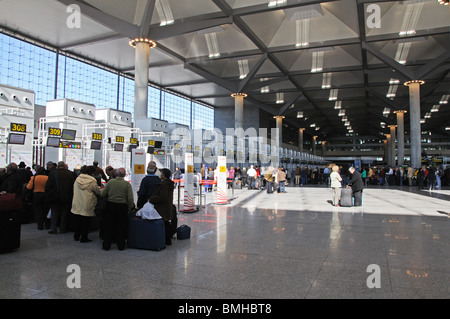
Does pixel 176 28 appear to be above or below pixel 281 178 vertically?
above

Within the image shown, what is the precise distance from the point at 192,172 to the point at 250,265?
6506 mm

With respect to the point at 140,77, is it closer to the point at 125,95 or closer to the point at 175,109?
the point at 125,95

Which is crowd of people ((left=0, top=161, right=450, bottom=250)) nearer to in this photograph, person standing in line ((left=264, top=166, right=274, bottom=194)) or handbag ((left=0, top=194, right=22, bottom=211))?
handbag ((left=0, top=194, right=22, bottom=211))

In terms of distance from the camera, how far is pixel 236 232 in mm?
7781

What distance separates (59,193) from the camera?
24.1ft

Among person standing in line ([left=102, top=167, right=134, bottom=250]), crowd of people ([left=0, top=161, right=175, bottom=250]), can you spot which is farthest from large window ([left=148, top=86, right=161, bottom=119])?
person standing in line ([left=102, top=167, right=134, bottom=250])

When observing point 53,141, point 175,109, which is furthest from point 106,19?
point 175,109

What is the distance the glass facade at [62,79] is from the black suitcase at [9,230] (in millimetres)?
18747

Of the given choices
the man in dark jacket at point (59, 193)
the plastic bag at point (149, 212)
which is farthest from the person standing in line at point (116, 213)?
the man in dark jacket at point (59, 193)

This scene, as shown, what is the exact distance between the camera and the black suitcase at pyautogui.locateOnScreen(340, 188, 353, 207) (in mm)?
12781

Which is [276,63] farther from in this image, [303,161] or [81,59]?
[81,59]

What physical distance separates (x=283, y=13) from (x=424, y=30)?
10485mm

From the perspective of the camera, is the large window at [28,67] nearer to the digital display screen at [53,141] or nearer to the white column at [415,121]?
the digital display screen at [53,141]

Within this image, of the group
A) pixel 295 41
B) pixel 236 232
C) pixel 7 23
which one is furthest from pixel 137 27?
pixel 236 232
